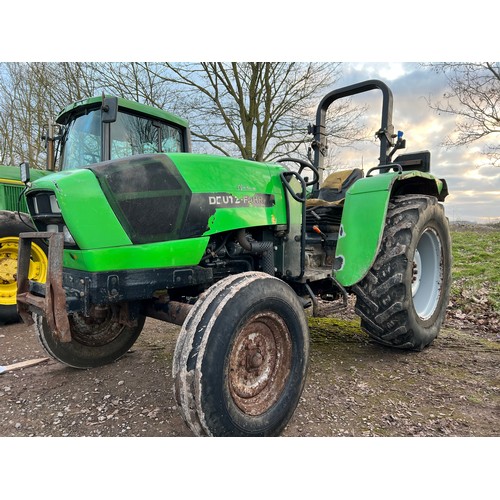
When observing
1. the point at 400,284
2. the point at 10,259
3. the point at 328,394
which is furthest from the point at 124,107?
the point at 328,394

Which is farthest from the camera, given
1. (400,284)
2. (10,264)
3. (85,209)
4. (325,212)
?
(10,264)

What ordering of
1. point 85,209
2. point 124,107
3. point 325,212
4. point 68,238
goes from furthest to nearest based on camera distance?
point 325,212
point 124,107
point 68,238
point 85,209

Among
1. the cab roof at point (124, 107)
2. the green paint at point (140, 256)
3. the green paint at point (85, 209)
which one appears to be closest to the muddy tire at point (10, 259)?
the cab roof at point (124, 107)

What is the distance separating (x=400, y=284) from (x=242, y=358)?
1610 mm

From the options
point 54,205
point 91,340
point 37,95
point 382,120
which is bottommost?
point 91,340

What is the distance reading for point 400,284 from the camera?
10.2ft

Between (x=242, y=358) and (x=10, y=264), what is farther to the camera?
(x=10, y=264)

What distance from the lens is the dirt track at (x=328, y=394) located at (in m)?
2.40

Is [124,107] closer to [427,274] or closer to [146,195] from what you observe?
[146,195]

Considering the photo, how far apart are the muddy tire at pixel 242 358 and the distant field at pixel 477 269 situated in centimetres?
375

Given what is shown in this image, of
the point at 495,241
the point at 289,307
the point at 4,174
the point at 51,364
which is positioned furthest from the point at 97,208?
the point at 495,241

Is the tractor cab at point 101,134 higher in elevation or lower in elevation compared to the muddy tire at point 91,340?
higher

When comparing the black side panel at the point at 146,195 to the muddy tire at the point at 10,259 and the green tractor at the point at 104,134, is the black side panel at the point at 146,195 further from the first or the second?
the muddy tire at the point at 10,259

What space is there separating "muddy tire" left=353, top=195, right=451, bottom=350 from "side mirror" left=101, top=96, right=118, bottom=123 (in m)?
2.25
